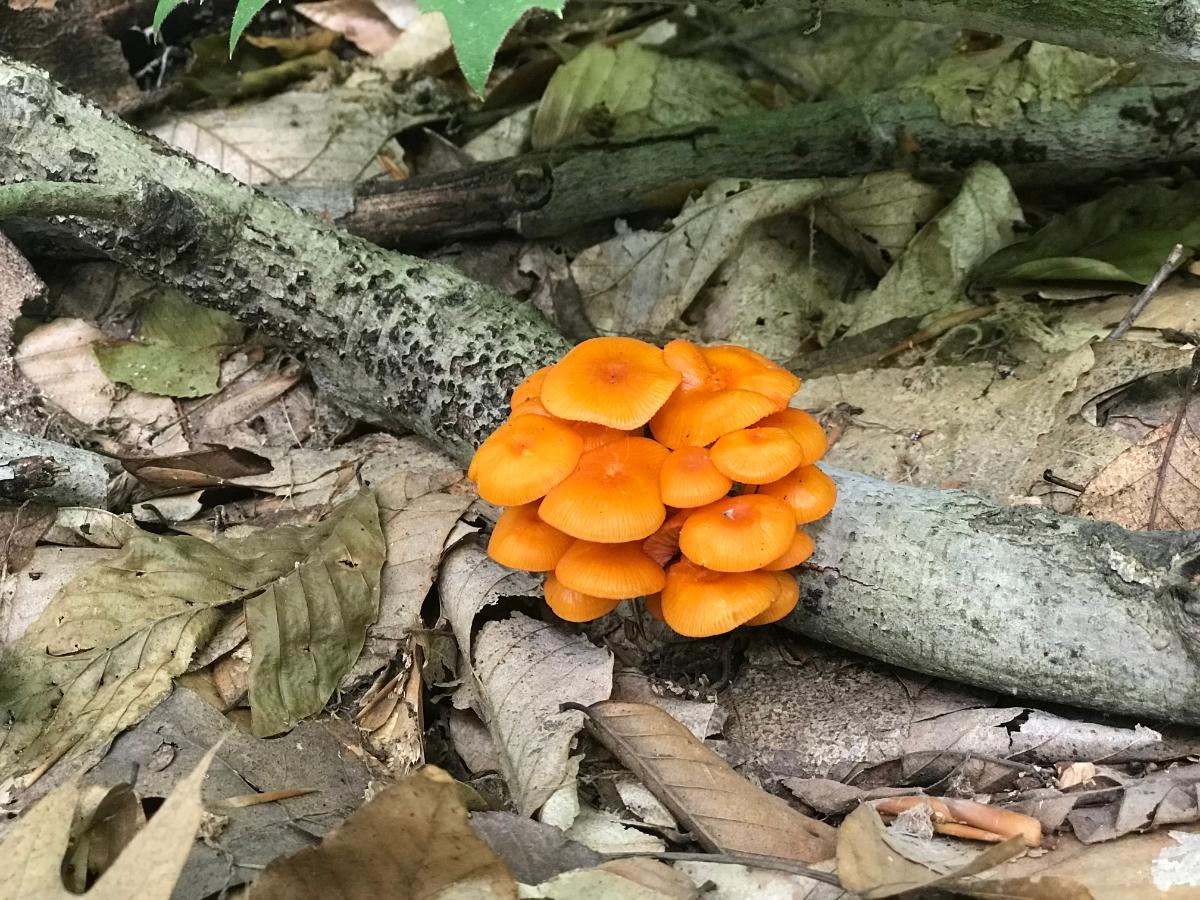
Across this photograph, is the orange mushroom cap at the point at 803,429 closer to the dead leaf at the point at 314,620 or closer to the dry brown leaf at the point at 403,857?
the dry brown leaf at the point at 403,857

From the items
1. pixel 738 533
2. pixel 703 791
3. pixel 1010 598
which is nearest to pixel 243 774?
pixel 703 791

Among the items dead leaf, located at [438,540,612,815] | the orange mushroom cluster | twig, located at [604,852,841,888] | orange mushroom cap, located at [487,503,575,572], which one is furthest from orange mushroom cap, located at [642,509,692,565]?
twig, located at [604,852,841,888]

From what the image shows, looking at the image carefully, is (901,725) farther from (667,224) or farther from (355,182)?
(355,182)

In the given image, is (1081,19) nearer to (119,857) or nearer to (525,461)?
(525,461)

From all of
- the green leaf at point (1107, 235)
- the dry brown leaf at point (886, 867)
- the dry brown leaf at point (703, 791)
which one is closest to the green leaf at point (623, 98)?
the green leaf at point (1107, 235)

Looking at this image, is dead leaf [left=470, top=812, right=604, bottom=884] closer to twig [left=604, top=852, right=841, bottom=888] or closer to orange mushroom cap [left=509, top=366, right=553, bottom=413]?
twig [left=604, top=852, right=841, bottom=888]

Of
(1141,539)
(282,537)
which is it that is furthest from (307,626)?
(1141,539)

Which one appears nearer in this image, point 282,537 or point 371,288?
point 282,537
